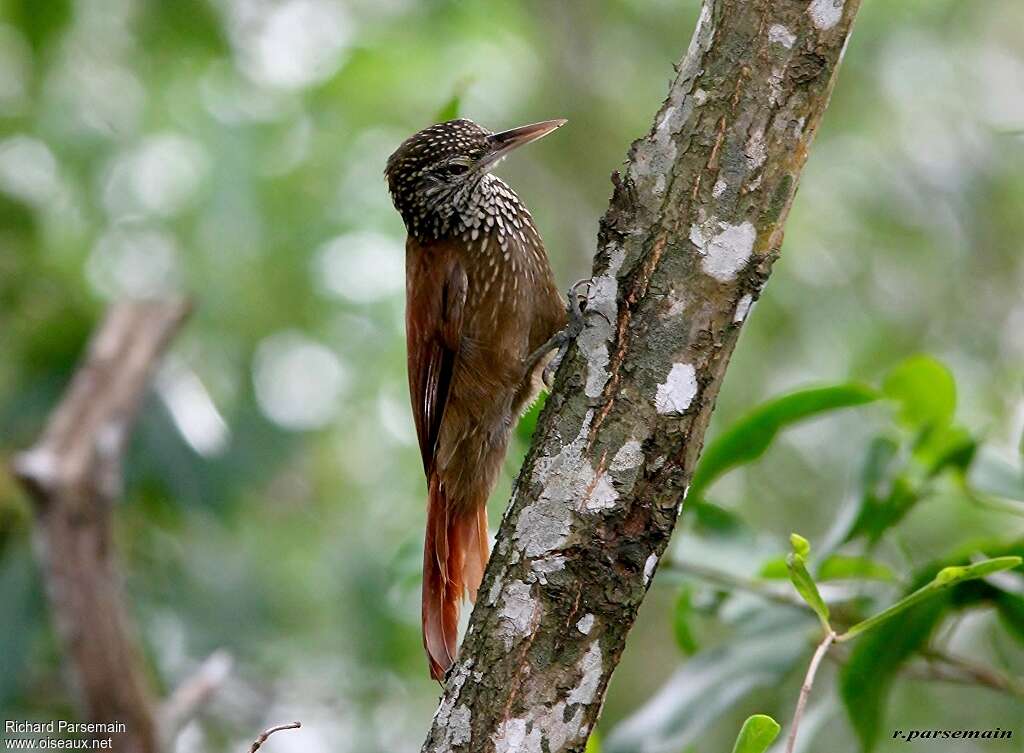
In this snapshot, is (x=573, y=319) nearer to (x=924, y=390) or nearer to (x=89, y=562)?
(x=924, y=390)

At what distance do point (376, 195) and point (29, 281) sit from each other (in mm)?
1870

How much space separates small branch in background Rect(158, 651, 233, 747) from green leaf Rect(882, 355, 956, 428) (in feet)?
6.52

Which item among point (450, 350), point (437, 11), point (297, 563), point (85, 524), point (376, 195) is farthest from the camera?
point (376, 195)

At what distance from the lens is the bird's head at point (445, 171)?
304 cm

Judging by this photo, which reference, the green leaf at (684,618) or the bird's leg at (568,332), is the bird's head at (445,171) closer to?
the bird's leg at (568,332)

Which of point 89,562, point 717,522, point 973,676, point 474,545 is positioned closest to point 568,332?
point 717,522

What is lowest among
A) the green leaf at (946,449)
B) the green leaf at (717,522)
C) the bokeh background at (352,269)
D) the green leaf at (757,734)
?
the green leaf at (757,734)

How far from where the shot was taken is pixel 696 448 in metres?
1.87

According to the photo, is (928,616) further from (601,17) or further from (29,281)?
(601,17)

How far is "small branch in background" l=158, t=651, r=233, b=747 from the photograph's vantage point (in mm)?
3465

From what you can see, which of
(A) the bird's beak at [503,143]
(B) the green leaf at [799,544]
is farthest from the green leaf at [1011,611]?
(A) the bird's beak at [503,143]

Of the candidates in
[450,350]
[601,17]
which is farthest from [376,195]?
[450,350]

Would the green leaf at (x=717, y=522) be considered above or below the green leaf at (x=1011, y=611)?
above

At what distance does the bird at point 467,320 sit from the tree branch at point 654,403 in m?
0.93
